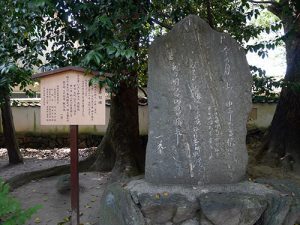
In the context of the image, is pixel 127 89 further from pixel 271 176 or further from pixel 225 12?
pixel 271 176

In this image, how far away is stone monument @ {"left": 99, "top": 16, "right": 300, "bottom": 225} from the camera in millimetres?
4605

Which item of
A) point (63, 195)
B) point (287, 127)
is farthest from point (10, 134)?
point (287, 127)

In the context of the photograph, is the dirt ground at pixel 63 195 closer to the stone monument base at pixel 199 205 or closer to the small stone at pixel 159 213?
the stone monument base at pixel 199 205

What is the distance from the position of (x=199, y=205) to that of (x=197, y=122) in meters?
0.96

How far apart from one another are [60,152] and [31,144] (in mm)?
1372

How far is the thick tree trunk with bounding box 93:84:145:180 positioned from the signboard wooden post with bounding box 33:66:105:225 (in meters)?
2.58

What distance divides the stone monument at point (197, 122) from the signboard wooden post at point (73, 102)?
23.0 inches

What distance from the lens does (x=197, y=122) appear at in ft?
15.4

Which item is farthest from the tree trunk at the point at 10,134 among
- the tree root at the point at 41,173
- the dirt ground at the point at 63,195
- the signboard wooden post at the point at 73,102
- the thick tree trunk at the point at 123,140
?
the signboard wooden post at the point at 73,102

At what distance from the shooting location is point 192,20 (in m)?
4.76

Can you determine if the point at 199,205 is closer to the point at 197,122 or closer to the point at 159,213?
the point at 159,213

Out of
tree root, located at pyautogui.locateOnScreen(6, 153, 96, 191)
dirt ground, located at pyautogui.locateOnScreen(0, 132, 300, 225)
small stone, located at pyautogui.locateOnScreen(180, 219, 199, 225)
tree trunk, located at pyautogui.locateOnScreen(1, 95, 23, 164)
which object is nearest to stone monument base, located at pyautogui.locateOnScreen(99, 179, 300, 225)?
small stone, located at pyautogui.locateOnScreen(180, 219, 199, 225)

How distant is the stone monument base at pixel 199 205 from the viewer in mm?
4223

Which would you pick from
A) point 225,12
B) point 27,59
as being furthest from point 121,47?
point 225,12
